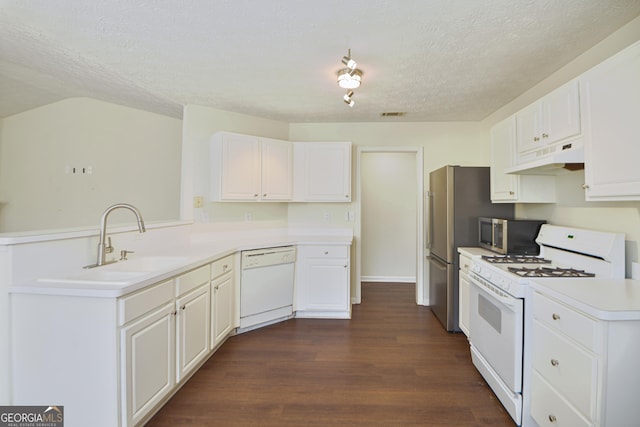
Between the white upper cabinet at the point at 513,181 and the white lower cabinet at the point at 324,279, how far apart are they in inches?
63.8

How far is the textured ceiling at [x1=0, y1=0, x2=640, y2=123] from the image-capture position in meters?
1.61

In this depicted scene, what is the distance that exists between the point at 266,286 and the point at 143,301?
153cm

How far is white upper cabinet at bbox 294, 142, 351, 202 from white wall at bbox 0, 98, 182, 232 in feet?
7.32

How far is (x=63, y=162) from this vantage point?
3.67 meters

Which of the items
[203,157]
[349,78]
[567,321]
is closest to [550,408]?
[567,321]

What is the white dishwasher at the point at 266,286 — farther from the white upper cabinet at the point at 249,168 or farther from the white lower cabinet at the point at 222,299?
the white upper cabinet at the point at 249,168

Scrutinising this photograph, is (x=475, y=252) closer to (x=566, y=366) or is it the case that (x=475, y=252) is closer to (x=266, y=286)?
(x=566, y=366)

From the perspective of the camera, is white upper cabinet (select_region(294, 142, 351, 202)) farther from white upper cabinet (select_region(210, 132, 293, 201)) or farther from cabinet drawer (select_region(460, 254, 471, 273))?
cabinet drawer (select_region(460, 254, 471, 273))

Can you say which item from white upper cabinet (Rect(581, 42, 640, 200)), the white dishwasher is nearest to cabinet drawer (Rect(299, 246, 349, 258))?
the white dishwasher

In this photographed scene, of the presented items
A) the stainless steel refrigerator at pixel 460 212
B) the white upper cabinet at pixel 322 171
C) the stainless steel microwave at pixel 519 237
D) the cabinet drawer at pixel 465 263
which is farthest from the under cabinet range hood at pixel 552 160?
the white upper cabinet at pixel 322 171

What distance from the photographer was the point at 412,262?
4992mm

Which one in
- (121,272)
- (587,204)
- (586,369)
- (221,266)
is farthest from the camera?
(221,266)

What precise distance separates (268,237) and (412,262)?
2.72 meters

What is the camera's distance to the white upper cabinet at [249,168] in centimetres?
308
